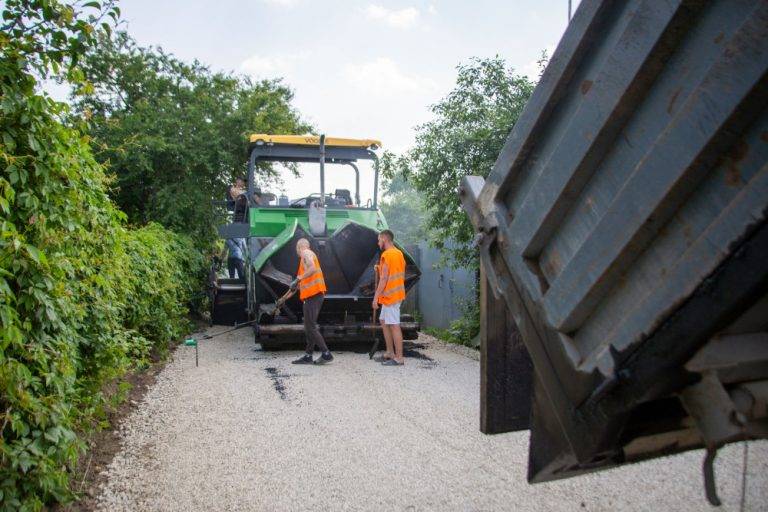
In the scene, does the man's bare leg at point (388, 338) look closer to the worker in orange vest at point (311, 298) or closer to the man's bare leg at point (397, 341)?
the man's bare leg at point (397, 341)

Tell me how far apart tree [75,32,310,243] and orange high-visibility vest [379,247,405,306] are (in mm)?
5415

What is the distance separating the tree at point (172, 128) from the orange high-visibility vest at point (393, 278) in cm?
542

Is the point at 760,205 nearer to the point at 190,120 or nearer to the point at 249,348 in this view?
the point at 249,348

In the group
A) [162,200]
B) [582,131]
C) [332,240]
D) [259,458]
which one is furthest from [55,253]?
[162,200]

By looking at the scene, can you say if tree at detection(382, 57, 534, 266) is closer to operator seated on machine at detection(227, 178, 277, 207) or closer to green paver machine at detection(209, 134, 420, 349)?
green paver machine at detection(209, 134, 420, 349)

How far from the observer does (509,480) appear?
12.7ft

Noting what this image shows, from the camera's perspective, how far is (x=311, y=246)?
950cm

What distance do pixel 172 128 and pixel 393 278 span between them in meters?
6.81

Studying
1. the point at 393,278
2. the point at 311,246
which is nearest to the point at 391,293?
the point at 393,278

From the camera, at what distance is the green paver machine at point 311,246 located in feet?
30.2

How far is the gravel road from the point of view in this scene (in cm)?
358

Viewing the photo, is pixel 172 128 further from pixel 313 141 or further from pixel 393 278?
pixel 393 278

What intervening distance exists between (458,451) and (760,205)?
11.1 ft

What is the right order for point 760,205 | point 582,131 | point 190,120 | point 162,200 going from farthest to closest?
point 190,120 < point 162,200 < point 582,131 < point 760,205
